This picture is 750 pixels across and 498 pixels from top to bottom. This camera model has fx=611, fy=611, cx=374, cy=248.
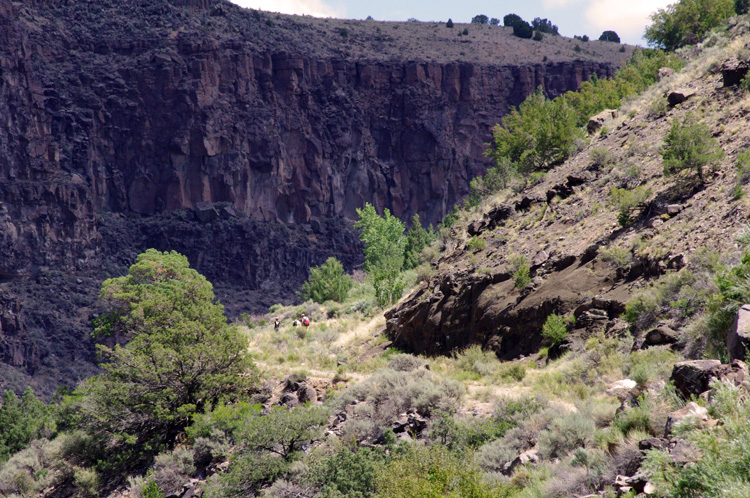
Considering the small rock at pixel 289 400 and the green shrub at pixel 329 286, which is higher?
the small rock at pixel 289 400

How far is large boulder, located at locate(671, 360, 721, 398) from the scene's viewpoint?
24.3 feet

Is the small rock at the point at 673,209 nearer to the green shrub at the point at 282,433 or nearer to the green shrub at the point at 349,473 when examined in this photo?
the green shrub at the point at 349,473

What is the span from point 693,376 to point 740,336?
0.74m

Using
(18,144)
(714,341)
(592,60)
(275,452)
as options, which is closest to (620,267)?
(714,341)

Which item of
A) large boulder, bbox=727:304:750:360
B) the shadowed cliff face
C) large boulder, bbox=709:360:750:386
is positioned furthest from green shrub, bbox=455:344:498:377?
the shadowed cliff face

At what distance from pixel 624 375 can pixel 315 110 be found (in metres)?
104

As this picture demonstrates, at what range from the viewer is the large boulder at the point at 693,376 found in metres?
7.40

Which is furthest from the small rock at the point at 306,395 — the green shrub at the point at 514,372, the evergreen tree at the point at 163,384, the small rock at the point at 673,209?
the small rock at the point at 673,209

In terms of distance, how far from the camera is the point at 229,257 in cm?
9919

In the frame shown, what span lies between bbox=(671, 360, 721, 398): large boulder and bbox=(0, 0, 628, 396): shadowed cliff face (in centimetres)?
8241

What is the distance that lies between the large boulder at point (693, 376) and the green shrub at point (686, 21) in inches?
1501

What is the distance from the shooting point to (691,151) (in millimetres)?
16625

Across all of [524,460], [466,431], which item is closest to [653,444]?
[524,460]

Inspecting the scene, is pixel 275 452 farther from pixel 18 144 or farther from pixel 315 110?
pixel 315 110
